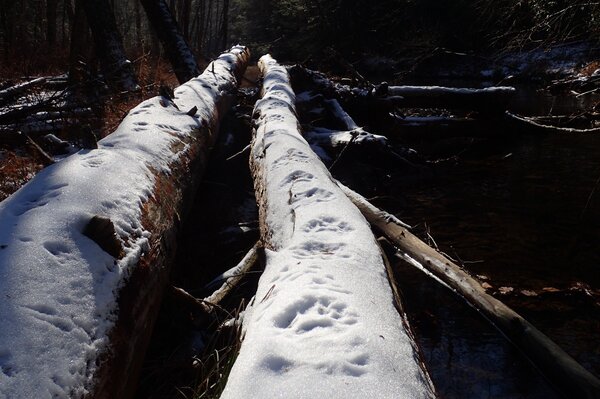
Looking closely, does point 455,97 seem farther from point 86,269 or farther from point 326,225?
point 86,269

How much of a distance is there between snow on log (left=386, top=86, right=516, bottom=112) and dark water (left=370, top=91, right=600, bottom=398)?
892 mm

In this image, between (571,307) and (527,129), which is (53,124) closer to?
(571,307)

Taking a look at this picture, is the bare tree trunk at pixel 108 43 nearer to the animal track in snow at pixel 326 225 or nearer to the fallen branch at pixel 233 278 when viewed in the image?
the fallen branch at pixel 233 278

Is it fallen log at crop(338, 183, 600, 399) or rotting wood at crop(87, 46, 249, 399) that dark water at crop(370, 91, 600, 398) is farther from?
rotting wood at crop(87, 46, 249, 399)

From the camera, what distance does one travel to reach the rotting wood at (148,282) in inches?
69.4

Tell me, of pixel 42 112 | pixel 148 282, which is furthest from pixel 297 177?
pixel 42 112

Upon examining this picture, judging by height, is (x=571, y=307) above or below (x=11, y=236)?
below

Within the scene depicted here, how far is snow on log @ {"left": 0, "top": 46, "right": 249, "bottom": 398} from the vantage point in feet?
4.78

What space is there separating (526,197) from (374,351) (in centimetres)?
454

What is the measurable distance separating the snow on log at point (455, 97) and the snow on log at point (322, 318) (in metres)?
5.12

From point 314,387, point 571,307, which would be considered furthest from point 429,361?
point 314,387

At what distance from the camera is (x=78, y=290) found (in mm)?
1713

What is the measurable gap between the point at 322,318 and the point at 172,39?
8.65 m

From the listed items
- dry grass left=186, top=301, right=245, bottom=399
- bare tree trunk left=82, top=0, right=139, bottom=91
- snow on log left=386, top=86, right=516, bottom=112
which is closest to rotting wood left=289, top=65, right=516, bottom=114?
snow on log left=386, top=86, right=516, bottom=112
